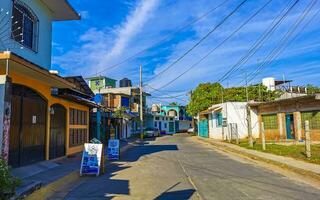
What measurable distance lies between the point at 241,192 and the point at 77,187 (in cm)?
523

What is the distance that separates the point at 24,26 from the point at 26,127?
13.2ft

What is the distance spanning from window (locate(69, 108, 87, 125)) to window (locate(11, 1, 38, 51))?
6187 millimetres

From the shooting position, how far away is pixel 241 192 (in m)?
9.27

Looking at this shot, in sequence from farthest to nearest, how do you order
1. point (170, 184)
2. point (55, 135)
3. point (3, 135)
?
1. point (55, 135)
2. point (170, 184)
3. point (3, 135)

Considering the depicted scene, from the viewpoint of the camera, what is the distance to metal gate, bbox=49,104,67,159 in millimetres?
15742

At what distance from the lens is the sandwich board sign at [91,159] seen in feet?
43.0

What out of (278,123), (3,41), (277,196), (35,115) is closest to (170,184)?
(277,196)

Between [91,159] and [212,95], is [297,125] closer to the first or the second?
[91,159]

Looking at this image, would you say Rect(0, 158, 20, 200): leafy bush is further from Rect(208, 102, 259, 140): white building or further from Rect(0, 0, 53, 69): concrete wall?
Rect(208, 102, 259, 140): white building

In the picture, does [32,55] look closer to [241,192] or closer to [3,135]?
[3,135]

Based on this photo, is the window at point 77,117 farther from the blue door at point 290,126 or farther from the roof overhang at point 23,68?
the blue door at point 290,126

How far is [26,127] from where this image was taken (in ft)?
41.9

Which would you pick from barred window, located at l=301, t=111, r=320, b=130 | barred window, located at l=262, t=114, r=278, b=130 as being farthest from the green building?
barred window, located at l=301, t=111, r=320, b=130

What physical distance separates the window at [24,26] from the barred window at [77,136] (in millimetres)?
6709
